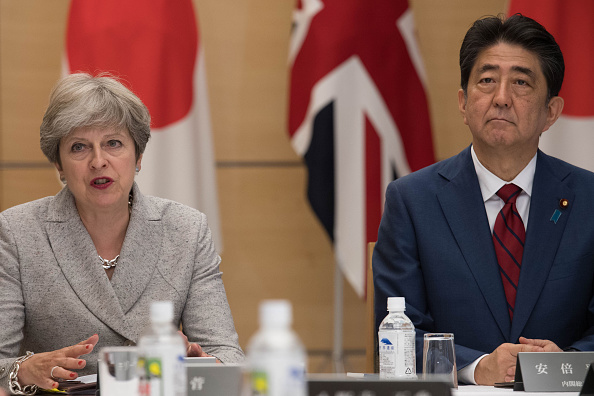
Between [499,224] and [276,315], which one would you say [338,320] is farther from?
[276,315]

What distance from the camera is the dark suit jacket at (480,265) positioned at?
2324 millimetres

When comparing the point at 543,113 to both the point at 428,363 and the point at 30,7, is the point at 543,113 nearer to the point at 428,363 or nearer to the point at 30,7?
the point at 428,363

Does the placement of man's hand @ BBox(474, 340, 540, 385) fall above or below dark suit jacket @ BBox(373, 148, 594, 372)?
below

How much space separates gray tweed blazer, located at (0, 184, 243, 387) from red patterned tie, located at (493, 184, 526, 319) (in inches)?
33.4

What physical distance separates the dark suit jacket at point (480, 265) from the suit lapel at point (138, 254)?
0.72 m

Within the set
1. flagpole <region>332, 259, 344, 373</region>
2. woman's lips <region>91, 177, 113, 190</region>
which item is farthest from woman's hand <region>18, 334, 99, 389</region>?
flagpole <region>332, 259, 344, 373</region>

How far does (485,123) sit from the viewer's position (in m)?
2.43

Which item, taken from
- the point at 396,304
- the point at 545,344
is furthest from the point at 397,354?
the point at 545,344

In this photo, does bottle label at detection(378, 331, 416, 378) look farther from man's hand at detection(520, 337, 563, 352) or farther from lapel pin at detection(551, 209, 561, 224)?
lapel pin at detection(551, 209, 561, 224)

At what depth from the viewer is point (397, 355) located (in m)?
1.77

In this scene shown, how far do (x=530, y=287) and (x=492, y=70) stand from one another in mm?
701

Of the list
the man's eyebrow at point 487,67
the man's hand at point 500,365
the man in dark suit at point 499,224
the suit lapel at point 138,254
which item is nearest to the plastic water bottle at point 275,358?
the man's hand at point 500,365

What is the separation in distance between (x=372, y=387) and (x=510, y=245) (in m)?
1.31

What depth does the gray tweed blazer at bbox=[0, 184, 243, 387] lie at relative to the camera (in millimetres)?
2311
